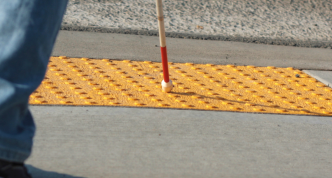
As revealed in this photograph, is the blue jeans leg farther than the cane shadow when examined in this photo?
No

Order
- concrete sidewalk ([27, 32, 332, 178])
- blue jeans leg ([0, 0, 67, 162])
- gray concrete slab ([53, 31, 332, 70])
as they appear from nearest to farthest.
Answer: blue jeans leg ([0, 0, 67, 162]) → concrete sidewalk ([27, 32, 332, 178]) → gray concrete slab ([53, 31, 332, 70])

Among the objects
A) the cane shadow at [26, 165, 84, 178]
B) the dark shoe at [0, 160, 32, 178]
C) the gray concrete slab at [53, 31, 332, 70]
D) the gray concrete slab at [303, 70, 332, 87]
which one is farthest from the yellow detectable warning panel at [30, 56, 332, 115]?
the dark shoe at [0, 160, 32, 178]

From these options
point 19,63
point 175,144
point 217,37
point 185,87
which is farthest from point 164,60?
point 217,37

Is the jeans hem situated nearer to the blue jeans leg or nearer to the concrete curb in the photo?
the blue jeans leg

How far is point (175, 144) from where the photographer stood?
2.86 m

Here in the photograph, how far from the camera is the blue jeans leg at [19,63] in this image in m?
1.63

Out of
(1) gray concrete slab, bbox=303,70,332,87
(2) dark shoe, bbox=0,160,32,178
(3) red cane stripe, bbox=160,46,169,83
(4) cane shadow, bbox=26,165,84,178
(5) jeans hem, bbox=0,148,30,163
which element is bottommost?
(1) gray concrete slab, bbox=303,70,332,87

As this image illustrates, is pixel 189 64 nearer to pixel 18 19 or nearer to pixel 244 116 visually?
pixel 244 116

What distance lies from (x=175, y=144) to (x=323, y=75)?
8.64 ft

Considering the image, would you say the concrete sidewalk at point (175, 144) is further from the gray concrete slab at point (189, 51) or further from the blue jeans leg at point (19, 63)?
the gray concrete slab at point (189, 51)

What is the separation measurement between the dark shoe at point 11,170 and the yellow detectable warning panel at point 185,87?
1566 mm

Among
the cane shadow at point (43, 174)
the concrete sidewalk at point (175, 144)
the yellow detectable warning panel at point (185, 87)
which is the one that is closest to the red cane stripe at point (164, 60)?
the yellow detectable warning panel at point (185, 87)

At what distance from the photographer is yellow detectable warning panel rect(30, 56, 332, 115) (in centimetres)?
355

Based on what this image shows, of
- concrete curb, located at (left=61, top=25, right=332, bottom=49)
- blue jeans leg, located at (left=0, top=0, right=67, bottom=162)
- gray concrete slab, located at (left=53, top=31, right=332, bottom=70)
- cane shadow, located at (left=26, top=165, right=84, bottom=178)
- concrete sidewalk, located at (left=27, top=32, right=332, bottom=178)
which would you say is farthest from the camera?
concrete curb, located at (left=61, top=25, right=332, bottom=49)
